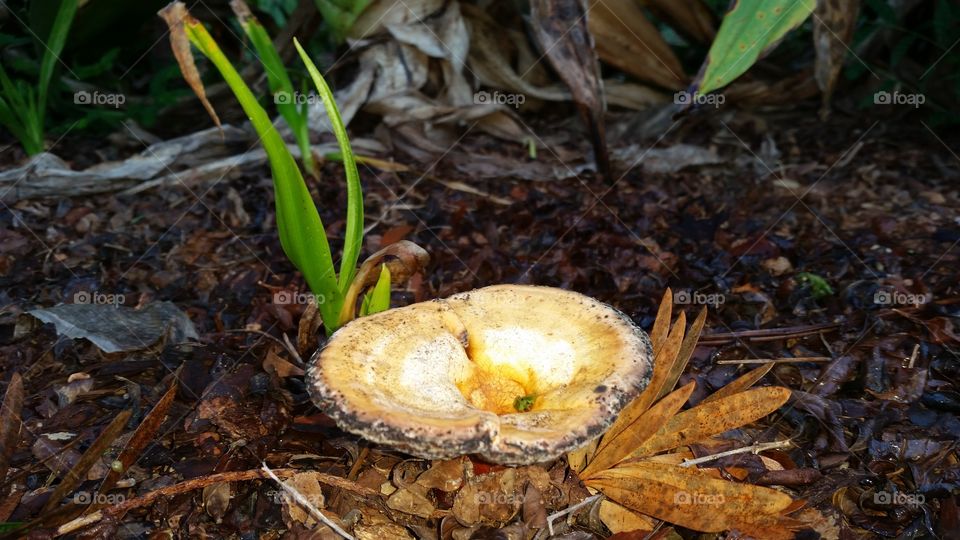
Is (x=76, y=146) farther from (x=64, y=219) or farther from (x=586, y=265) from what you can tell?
(x=586, y=265)

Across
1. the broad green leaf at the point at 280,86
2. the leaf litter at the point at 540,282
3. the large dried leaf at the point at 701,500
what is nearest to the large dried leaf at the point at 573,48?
the leaf litter at the point at 540,282

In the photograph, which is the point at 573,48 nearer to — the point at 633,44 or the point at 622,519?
the point at 633,44

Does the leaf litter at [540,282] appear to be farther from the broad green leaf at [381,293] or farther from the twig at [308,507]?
the broad green leaf at [381,293]

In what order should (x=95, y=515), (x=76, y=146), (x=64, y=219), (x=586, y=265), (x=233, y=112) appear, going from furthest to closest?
(x=233, y=112), (x=76, y=146), (x=64, y=219), (x=586, y=265), (x=95, y=515)

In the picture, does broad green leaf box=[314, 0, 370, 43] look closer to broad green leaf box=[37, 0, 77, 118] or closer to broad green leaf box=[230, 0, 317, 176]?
broad green leaf box=[230, 0, 317, 176]

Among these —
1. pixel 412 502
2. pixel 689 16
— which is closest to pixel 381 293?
pixel 412 502

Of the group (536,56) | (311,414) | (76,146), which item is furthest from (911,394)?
(76,146)
